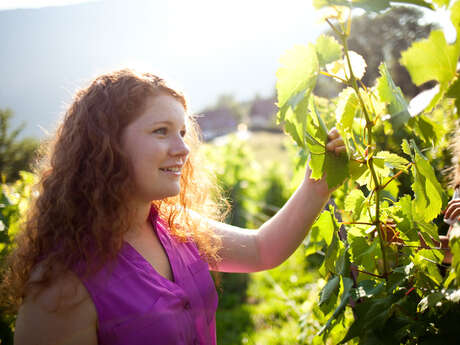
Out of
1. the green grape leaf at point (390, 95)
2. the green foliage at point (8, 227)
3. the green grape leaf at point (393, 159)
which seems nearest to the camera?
the green grape leaf at point (390, 95)

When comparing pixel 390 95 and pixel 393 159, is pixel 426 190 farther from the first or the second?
pixel 390 95

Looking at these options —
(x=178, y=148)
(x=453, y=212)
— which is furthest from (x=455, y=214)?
(x=178, y=148)

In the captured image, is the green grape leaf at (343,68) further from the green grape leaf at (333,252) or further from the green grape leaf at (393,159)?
the green grape leaf at (333,252)

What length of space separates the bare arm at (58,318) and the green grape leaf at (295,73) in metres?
0.88

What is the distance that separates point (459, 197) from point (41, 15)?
26706 mm

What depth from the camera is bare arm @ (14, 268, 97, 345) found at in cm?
113

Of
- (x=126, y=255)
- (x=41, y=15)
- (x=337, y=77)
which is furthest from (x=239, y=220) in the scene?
(x=41, y=15)

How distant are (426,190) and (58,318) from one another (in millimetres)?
1132

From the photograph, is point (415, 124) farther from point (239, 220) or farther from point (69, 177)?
point (239, 220)

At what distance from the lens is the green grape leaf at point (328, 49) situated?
0.81 m

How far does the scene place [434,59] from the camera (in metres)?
0.64

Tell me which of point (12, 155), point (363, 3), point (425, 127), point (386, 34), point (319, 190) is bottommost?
point (12, 155)

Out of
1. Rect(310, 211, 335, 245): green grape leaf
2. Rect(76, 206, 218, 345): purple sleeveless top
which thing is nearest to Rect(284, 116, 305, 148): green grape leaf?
Rect(310, 211, 335, 245): green grape leaf

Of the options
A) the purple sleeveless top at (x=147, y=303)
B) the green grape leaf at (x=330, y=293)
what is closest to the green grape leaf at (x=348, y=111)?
the green grape leaf at (x=330, y=293)
